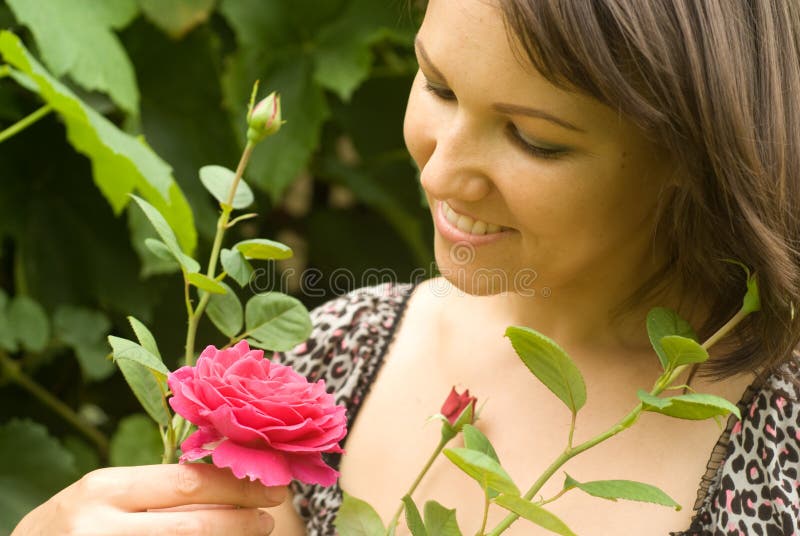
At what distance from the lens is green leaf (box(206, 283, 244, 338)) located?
760 mm

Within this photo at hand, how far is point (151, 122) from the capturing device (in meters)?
1.52

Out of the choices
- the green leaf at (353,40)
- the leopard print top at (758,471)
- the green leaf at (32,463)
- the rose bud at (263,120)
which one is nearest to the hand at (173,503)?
the rose bud at (263,120)

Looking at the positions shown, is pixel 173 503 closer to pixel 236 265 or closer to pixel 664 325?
pixel 236 265

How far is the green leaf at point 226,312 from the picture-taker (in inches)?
29.9

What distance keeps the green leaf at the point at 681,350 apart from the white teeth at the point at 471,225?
18 centimetres

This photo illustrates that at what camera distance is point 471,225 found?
0.79m

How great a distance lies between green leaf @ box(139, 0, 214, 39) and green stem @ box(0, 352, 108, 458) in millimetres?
540

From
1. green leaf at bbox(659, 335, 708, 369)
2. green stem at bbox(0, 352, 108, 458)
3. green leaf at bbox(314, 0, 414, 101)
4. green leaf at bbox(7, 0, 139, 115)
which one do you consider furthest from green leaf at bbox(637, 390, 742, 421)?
green stem at bbox(0, 352, 108, 458)

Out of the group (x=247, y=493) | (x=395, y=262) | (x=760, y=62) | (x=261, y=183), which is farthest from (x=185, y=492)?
(x=395, y=262)

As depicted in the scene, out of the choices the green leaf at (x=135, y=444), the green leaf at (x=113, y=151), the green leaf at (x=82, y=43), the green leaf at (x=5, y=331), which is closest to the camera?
the green leaf at (x=113, y=151)

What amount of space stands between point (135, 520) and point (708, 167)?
0.45 m

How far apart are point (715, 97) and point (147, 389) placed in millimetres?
421

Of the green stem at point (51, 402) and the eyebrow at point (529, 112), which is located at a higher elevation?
the eyebrow at point (529, 112)

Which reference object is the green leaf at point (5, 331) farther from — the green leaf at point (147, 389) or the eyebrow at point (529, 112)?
the eyebrow at point (529, 112)
